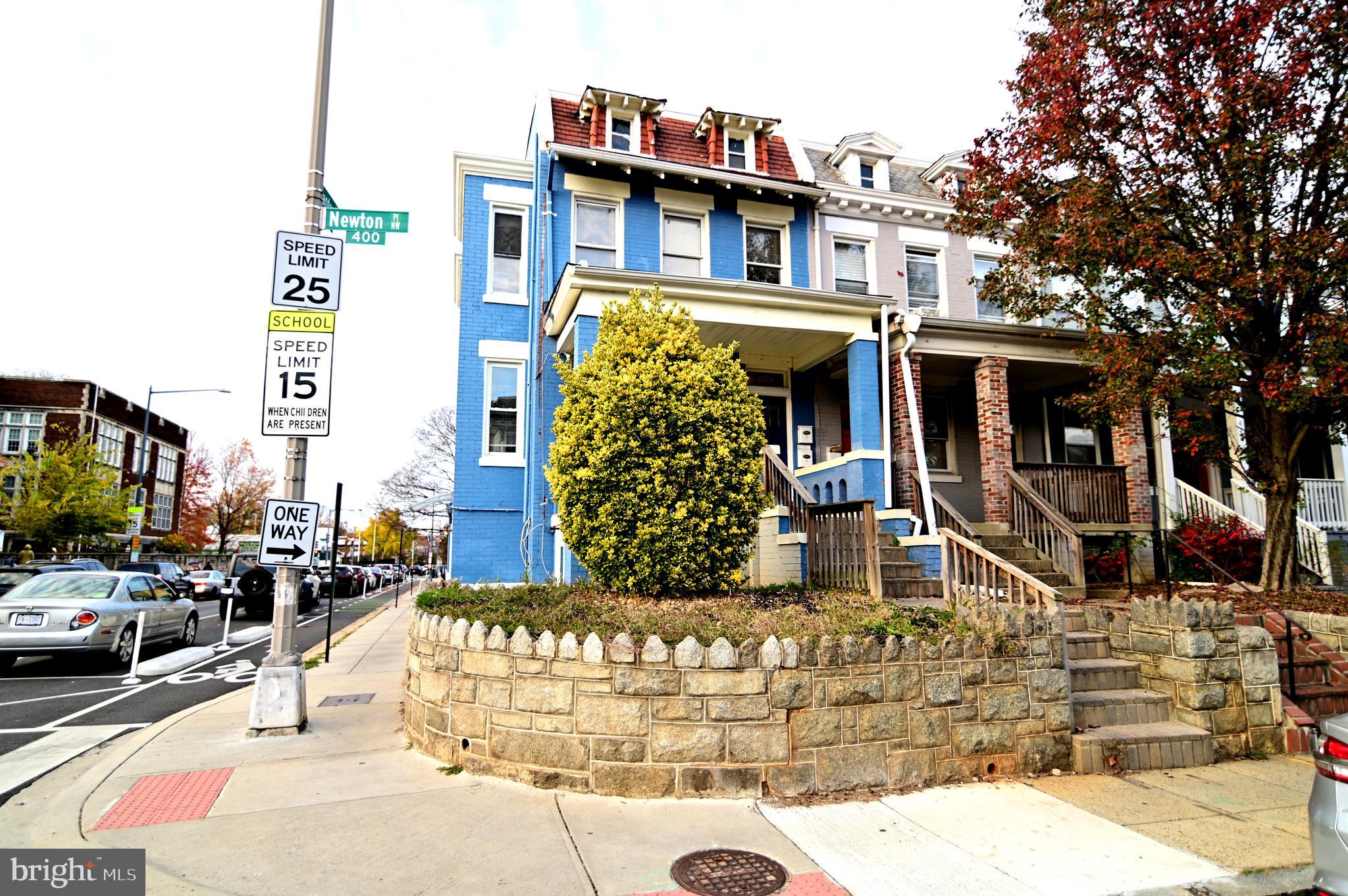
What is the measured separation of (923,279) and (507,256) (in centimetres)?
864

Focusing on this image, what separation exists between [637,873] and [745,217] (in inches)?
502

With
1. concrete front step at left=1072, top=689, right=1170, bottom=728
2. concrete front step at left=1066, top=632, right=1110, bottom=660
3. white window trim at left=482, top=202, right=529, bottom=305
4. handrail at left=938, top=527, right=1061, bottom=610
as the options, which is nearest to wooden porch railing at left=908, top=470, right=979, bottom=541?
handrail at left=938, top=527, right=1061, bottom=610

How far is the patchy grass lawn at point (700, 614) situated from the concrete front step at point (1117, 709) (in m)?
1.34

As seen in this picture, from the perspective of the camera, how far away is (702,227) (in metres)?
14.6

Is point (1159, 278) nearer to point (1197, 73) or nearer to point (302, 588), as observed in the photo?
point (1197, 73)

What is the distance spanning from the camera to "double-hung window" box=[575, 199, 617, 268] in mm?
13914

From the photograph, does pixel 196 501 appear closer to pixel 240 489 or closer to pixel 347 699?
pixel 240 489

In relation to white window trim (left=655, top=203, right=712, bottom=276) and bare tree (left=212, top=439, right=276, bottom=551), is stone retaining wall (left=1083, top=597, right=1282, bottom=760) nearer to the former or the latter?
white window trim (left=655, top=203, right=712, bottom=276)

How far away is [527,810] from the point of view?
5.08m

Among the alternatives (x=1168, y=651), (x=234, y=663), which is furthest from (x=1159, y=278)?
(x=234, y=663)

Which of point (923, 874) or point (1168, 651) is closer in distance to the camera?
A: point (923, 874)

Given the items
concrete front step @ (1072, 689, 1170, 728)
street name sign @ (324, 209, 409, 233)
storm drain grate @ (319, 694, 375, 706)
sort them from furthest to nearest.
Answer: storm drain grate @ (319, 694, 375, 706)
street name sign @ (324, 209, 409, 233)
concrete front step @ (1072, 689, 1170, 728)

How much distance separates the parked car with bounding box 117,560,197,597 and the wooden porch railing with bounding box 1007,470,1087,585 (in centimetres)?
2497

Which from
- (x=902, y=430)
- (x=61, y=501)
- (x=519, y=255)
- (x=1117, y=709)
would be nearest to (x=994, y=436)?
(x=902, y=430)
